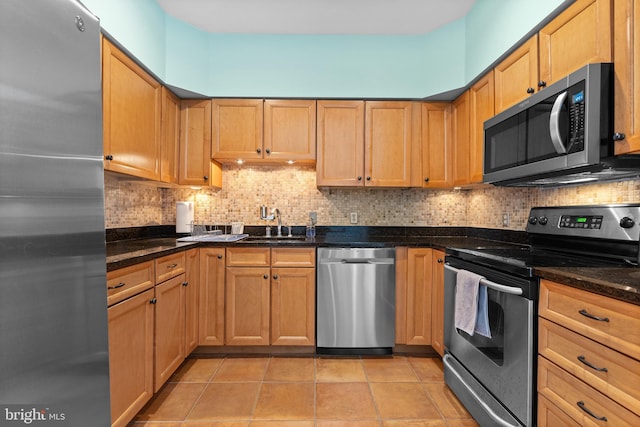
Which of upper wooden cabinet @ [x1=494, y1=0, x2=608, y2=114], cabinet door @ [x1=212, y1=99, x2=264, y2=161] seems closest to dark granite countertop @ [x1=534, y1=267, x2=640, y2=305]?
upper wooden cabinet @ [x1=494, y1=0, x2=608, y2=114]

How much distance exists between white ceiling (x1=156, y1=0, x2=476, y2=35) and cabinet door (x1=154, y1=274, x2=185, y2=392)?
1.96 m

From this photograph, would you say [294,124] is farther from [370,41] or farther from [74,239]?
[74,239]

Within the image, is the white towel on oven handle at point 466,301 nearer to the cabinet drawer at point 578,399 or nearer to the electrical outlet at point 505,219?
the cabinet drawer at point 578,399

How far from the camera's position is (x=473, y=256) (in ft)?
6.00

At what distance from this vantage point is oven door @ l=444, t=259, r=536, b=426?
4.48 ft

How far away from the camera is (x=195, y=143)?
278 centimetres

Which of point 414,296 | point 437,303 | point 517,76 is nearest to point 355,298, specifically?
point 414,296

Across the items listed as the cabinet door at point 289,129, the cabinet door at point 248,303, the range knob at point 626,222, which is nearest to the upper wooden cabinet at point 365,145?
the cabinet door at point 289,129

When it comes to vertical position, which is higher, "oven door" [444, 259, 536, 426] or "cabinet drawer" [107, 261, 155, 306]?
"cabinet drawer" [107, 261, 155, 306]

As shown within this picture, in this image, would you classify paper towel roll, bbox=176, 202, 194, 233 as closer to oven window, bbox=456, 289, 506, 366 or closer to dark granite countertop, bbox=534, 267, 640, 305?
oven window, bbox=456, 289, 506, 366

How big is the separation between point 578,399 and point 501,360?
1.30ft

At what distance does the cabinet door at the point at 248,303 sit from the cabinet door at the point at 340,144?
95 centimetres

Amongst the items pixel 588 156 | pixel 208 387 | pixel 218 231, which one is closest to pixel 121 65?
pixel 218 231

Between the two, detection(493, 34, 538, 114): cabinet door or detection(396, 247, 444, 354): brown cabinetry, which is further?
detection(396, 247, 444, 354): brown cabinetry
